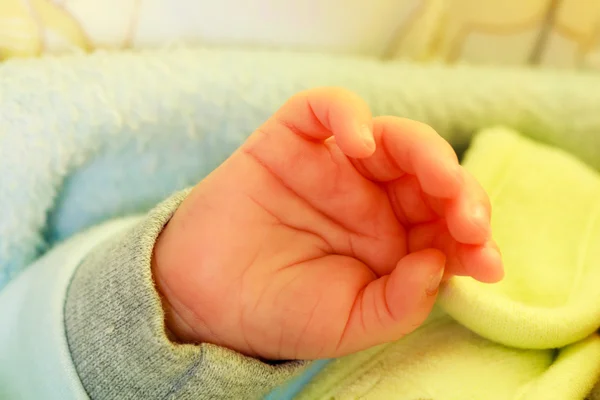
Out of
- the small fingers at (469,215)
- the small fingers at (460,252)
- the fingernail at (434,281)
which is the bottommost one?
the fingernail at (434,281)

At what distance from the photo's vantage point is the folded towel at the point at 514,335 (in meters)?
0.51

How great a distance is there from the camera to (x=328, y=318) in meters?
0.47

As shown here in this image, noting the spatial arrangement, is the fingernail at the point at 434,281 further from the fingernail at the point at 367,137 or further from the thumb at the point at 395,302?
the fingernail at the point at 367,137

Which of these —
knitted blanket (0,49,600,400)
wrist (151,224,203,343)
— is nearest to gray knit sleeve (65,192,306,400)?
wrist (151,224,203,343)

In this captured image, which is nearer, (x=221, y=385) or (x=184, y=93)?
(x=221, y=385)

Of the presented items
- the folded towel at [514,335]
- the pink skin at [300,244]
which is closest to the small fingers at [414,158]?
the pink skin at [300,244]

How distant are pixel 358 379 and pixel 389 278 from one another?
12 cm

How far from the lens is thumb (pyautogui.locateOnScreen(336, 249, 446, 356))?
0.43 metres

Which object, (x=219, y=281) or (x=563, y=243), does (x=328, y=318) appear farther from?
(x=563, y=243)

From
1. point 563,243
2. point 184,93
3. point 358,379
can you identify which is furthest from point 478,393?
point 184,93

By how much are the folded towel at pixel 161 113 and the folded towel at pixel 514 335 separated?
156mm

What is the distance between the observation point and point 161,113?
0.60 m

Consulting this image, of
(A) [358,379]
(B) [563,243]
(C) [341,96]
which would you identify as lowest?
(A) [358,379]

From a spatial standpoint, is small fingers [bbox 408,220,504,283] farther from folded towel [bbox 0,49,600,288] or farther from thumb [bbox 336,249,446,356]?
folded towel [bbox 0,49,600,288]
